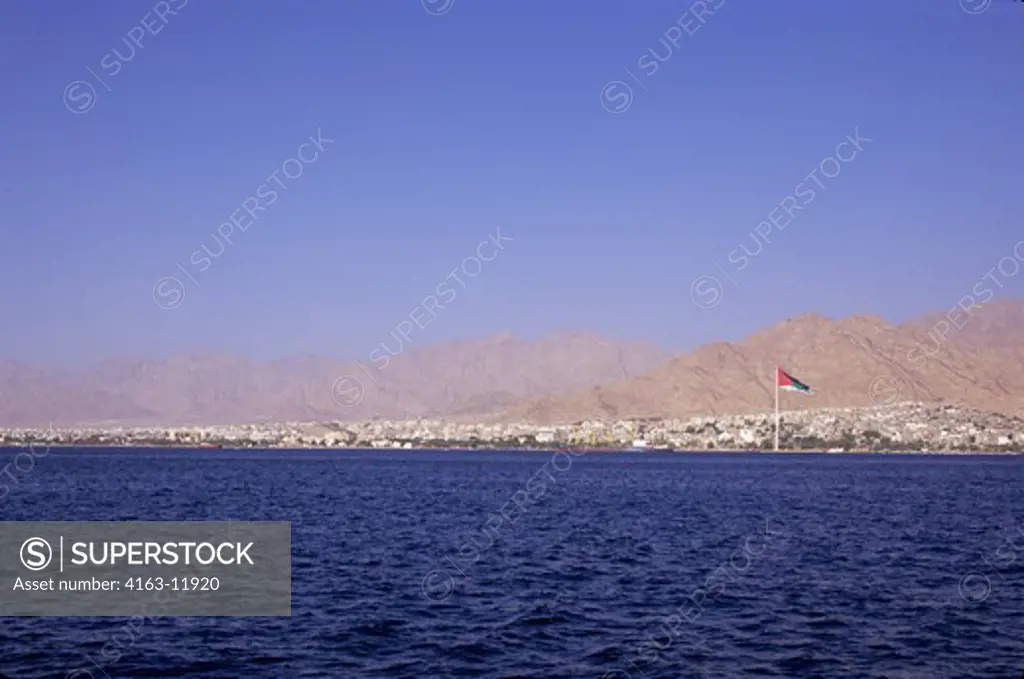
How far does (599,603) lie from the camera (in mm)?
32062

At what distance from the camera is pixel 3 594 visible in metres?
32.2

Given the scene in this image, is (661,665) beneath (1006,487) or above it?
beneath

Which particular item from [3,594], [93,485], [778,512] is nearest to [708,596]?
[3,594]

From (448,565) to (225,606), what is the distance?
36.7 feet

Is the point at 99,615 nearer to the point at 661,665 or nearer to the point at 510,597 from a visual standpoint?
the point at 510,597

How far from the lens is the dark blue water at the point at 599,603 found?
81.6 feet

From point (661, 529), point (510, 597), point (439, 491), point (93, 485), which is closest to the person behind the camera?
point (510, 597)
